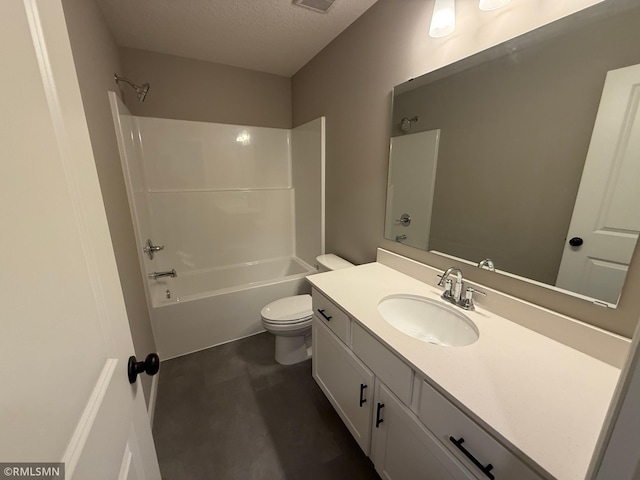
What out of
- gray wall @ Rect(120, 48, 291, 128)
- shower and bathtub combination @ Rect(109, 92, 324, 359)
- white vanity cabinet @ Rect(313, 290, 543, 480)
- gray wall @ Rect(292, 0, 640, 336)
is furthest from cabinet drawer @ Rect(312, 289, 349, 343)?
gray wall @ Rect(120, 48, 291, 128)

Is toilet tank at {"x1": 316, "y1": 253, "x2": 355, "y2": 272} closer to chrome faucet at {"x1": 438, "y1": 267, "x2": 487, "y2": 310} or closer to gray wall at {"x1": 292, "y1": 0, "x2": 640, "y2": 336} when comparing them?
gray wall at {"x1": 292, "y1": 0, "x2": 640, "y2": 336}

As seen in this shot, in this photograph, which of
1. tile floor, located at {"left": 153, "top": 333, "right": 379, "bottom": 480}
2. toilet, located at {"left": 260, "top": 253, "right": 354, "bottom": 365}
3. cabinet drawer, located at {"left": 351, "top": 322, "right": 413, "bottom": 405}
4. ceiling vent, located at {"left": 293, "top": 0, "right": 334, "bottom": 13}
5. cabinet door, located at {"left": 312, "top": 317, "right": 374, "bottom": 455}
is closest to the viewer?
cabinet drawer, located at {"left": 351, "top": 322, "right": 413, "bottom": 405}

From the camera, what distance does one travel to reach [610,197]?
0.83m

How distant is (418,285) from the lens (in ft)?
4.63

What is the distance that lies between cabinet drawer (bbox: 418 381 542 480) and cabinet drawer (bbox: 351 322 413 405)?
0.21ft

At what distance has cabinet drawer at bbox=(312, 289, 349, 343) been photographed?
1.23 m

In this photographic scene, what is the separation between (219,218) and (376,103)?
1.88 meters

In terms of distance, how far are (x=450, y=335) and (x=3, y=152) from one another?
1.42 m

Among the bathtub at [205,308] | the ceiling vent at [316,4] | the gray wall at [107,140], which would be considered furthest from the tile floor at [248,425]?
the ceiling vent at [316,4]

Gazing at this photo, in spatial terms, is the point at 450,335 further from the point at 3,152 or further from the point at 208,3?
the point at 208,3

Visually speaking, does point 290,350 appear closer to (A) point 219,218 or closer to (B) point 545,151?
(A) point 219,218

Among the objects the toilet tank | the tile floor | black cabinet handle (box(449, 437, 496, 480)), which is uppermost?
the toilet tank

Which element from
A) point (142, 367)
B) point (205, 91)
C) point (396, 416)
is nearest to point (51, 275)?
point (142, 367)

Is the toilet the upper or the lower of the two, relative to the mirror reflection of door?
lower
